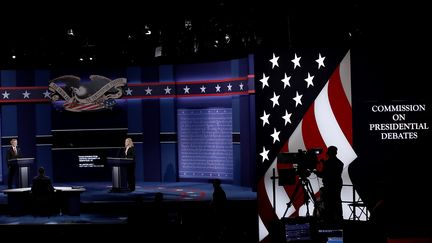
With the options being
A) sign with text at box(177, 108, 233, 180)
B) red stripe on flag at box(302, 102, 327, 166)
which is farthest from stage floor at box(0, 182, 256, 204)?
red stripe on flag at box(302, 102, 327, 166)

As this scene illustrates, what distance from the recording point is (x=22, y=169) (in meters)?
14.4

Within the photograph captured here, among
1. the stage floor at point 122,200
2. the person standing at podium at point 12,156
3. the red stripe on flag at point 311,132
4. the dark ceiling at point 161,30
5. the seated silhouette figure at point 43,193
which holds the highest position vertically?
the dark ceiling at point 161,30

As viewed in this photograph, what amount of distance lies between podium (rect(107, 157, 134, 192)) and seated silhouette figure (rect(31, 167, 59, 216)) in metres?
2.70

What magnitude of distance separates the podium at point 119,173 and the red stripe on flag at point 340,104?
22.8ft

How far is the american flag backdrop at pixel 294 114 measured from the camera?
8.84 metres

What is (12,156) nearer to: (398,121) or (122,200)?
(122,200)

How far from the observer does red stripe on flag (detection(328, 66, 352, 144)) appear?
8.79m

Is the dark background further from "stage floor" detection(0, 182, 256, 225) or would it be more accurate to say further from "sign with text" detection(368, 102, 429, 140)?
"stage floor" detection(0, 182, 256, 225)

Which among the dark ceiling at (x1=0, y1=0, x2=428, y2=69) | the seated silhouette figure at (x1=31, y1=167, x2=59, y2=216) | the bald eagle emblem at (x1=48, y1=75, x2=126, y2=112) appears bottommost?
the seated silhouette figure at (x1=31, y1=167, x2=59, y2=216)

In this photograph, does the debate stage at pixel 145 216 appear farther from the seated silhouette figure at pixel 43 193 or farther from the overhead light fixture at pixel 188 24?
the overhead light fixture at pixel 188 24

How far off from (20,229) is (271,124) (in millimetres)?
4269

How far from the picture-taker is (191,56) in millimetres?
16297

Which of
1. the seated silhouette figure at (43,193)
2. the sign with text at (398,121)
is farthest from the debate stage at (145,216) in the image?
the sign with text at (398,121)

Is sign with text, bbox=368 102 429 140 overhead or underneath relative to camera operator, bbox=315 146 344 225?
overhead
